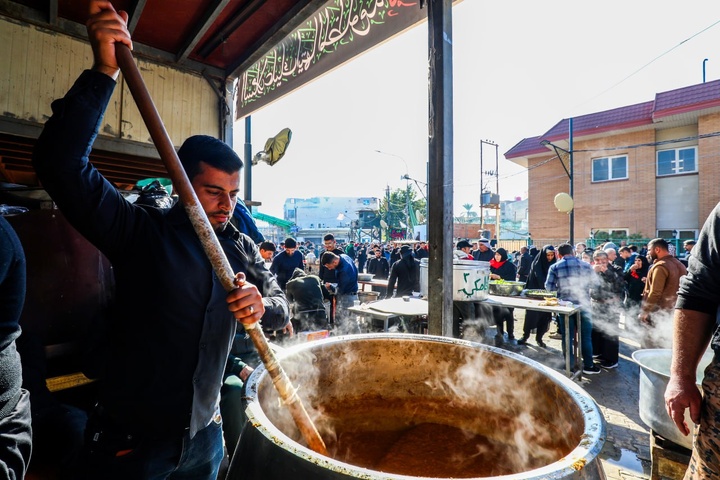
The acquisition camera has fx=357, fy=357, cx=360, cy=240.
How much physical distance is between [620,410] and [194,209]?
594 cm

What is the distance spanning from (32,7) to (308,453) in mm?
5085

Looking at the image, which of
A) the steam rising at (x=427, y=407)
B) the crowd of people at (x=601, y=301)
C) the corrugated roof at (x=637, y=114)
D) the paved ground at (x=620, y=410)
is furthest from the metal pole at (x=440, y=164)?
the corrugated roof at (x=637, y=114)

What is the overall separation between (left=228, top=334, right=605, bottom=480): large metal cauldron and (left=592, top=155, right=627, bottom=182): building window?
22.0 metres

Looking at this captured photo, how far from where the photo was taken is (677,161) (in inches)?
688

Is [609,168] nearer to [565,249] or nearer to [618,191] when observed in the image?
[618,191]

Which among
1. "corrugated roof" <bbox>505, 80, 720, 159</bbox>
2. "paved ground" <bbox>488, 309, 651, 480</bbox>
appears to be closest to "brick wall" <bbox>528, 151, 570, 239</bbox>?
"corrugated roof" <bbox>505, 80, 720, 159</bbox>

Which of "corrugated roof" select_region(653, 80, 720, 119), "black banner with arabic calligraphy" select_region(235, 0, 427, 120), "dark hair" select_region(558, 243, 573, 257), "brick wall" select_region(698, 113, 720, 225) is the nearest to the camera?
Answer: "black banner with arabic calligraphy" select_region(235, 0, 427, 120)

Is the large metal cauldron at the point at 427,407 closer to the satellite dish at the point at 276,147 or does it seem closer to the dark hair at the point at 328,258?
the satellite dish at the point at 276,147

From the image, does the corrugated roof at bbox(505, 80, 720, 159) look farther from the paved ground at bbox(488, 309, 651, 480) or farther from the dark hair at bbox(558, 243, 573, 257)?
the dark hair at bbox(558, 243, 573, 257)

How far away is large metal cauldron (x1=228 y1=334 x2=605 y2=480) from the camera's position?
4.35ft

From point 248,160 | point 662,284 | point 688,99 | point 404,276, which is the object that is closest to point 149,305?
point 248,160

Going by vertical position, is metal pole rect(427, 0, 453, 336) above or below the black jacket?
above

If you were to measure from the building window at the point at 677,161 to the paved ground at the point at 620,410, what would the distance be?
14.6 meters

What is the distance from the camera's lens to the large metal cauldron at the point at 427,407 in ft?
4.35
